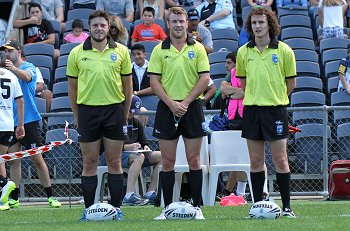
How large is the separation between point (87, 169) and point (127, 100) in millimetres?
810

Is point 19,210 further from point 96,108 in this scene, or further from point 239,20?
point 239,20

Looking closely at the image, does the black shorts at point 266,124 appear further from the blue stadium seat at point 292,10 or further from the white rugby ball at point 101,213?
the blue stadium seat at point 292,10

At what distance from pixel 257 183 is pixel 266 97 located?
89 centimetres

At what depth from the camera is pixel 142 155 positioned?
14273 millimetres

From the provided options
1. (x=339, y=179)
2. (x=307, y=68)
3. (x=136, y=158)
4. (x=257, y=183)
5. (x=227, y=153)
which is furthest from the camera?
(x=307, y=68)

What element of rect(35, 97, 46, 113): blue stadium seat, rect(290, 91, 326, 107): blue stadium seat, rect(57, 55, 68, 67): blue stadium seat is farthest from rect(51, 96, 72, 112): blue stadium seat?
rect(290, 91, 326, 107): blue stadium seat

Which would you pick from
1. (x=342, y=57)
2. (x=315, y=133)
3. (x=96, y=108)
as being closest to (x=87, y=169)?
(x=96, y=108)

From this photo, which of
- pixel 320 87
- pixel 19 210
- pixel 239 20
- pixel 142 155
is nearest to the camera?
pixel 19 210

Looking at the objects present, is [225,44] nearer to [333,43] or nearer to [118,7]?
[333,43]

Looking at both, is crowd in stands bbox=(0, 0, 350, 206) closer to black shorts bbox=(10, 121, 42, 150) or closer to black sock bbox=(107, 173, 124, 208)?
black shorts bbox=(10, 121, 42, 150)

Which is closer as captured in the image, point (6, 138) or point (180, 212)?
point (180, 212)

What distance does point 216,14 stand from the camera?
62.8 ft

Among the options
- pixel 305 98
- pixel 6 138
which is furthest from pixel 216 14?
pixel 6 138

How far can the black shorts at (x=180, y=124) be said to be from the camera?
11.0 m
